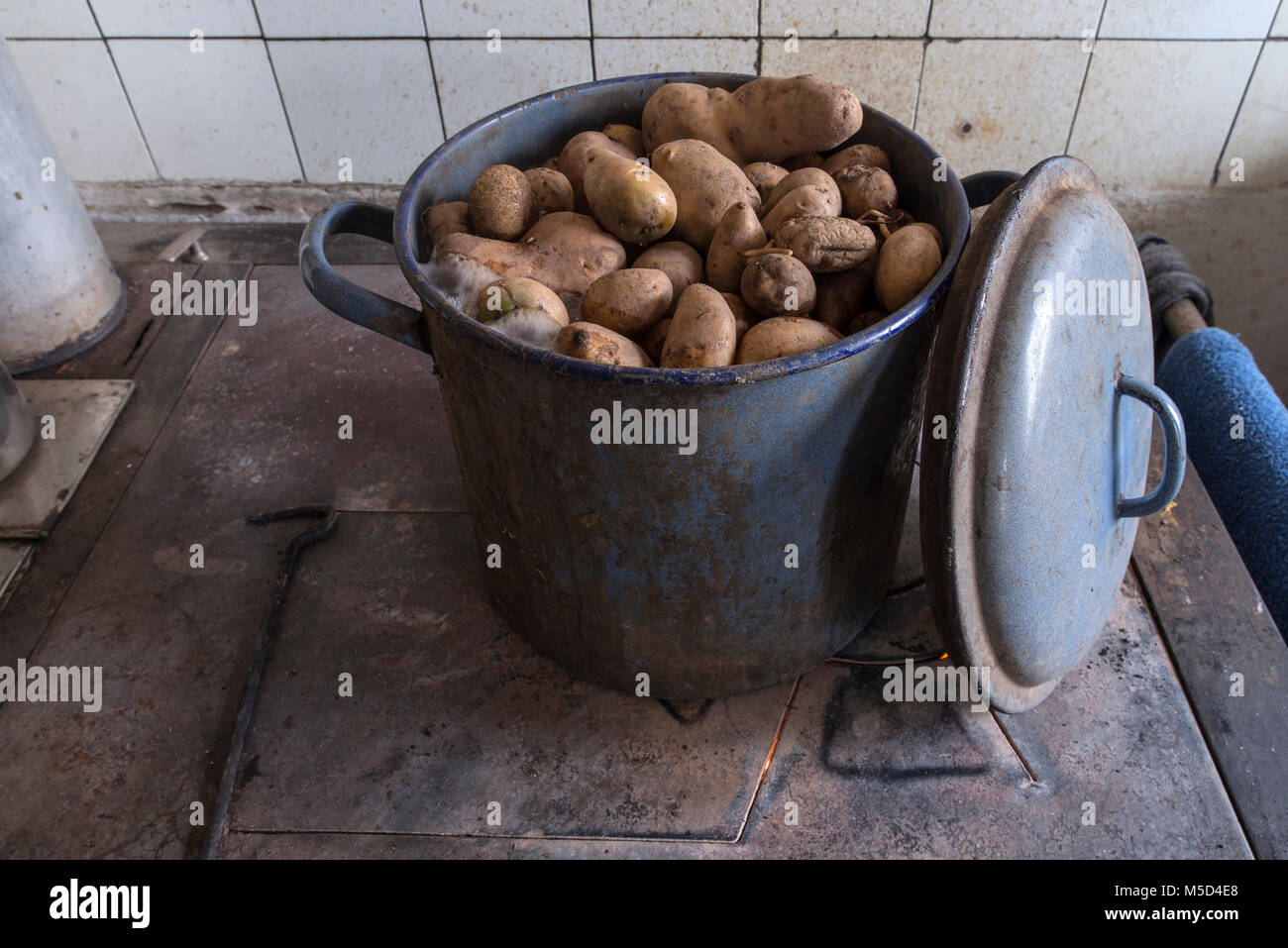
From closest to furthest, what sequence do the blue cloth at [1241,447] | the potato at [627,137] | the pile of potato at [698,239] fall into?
the pile of potato at [698,239]
the potato at [627,137]
the blue cloth at [1241,447]

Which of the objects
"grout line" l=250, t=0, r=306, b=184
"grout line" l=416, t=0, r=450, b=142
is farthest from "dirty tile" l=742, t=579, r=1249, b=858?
"grout line" l=250, t=0, r=306, b=184

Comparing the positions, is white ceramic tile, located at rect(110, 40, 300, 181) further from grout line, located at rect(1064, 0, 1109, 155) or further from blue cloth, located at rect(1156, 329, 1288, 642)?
blue cloth, located at rect(1156, 329, 1288, 642)

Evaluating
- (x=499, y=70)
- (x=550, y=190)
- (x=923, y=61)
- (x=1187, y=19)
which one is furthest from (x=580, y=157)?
(x=1187, y=19)

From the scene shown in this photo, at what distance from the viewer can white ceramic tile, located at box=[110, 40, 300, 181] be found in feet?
5.79

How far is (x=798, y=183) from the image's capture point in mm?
968

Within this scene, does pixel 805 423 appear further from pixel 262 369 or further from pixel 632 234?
pixel 262 369

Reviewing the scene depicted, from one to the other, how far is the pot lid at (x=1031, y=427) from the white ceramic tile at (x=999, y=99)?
81 cm

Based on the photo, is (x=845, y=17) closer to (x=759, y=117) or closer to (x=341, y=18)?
(x=759, y=117)

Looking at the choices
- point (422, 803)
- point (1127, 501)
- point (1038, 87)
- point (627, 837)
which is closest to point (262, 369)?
point (422, 803)

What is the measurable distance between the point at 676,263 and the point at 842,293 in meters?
0.18

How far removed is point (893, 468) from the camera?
0.97 metres

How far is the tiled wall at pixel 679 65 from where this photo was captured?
5.28 feet

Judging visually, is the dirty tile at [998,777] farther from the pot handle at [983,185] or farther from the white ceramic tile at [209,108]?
the white ceramic tile at [209,108]

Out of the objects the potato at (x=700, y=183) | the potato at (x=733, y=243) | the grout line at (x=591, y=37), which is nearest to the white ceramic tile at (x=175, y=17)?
the grout line at (x=591, y=37)
